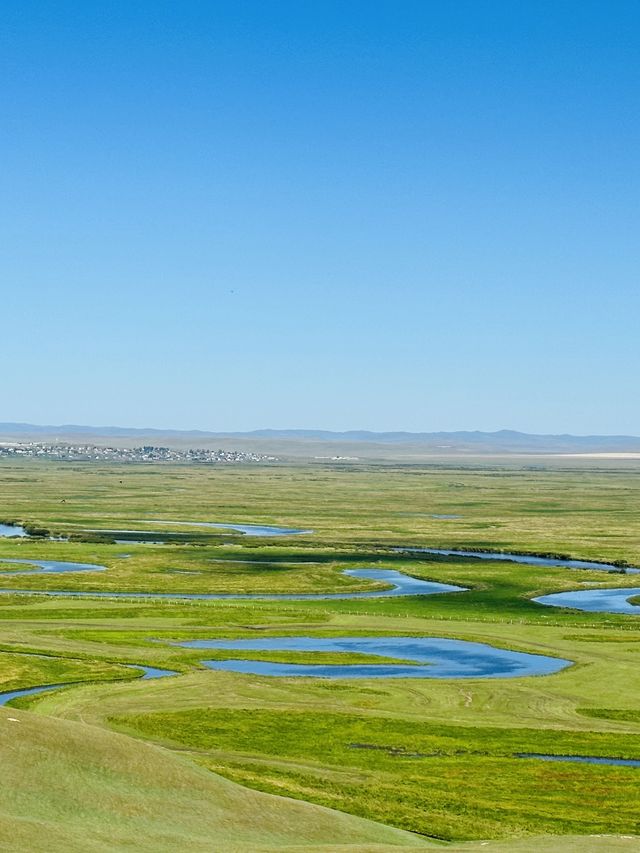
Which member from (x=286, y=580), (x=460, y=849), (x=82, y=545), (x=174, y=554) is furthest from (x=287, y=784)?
(x=82, y=545)

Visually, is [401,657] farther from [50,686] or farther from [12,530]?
[12,530]

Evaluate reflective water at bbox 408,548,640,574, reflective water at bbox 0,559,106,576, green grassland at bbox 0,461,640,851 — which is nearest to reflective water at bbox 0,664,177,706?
green grassland at bbox 0,461,640,851

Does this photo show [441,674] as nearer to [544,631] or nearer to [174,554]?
[544,631]

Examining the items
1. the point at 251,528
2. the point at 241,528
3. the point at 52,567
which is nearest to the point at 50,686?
the point at 52,567

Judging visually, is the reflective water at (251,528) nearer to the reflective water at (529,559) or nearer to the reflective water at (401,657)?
the reflective water at (529,559)

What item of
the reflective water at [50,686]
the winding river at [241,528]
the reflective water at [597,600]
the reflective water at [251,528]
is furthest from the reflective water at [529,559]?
the reflective water at [50,686]

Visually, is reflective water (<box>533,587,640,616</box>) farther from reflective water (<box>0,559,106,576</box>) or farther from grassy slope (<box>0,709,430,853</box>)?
grassy slope (<box>0,709,430,853</box>)
